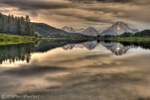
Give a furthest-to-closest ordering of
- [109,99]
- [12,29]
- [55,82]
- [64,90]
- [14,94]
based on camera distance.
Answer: [12,29], [55,82], [64,90], [14,94], [109,99]

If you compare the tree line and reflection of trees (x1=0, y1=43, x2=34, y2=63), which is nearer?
reflection of trees (x1=0, y1=43, x2=34, y2=63)

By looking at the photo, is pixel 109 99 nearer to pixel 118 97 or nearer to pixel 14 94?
pixel 118 97

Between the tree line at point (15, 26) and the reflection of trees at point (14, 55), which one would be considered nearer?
the reflection of trees at point (14, 55)

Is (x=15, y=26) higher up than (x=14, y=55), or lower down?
higher up

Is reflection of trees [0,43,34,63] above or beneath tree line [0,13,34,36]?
beneath

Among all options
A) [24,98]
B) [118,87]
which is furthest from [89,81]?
[24,98]

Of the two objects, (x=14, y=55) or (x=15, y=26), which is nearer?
(x=14, y=55)

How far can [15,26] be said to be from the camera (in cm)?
17162

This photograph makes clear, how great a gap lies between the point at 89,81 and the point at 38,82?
16.0 feet

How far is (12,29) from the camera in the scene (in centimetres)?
16750

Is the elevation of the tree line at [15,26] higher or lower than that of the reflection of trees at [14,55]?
higher

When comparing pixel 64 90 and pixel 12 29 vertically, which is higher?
pixel 12 29

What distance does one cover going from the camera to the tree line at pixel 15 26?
524ft

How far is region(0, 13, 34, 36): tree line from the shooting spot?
160 meters
